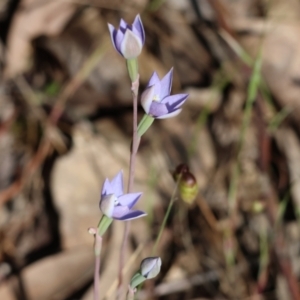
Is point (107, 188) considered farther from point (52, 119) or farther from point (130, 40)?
point (52, 119)

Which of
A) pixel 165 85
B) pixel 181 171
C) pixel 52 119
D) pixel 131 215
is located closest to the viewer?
pixel 131 215

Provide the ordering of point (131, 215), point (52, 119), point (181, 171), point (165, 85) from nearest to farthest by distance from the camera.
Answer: point (131, 215) < point (165, 85) < point (181, 171) < point (52, 119)

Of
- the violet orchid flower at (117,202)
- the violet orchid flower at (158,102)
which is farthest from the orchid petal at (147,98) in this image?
the violet orchid flower at (117,202)

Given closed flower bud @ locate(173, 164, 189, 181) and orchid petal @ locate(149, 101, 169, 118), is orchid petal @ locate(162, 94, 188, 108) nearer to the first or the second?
orchid petal @ locate(149, 101, 169, 118)

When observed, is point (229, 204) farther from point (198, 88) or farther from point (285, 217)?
point (198, 88)

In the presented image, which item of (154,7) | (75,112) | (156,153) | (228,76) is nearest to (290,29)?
(228,76)

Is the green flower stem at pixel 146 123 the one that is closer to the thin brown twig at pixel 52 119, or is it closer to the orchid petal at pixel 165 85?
the orchid petal at pixel 165 85

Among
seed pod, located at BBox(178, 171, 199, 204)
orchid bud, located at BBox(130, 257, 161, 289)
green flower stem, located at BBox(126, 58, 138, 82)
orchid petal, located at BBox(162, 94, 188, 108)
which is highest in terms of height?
green flower stem, located at BBox(126, 58, 138, 82)

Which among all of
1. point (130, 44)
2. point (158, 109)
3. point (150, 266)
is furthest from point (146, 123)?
point (150, 266)

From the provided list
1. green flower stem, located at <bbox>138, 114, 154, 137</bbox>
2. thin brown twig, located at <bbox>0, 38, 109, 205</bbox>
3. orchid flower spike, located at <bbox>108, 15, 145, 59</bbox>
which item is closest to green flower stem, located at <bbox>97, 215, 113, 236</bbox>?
green flower stem, located at <bbox>138, 114, 154, 137</bbox>
